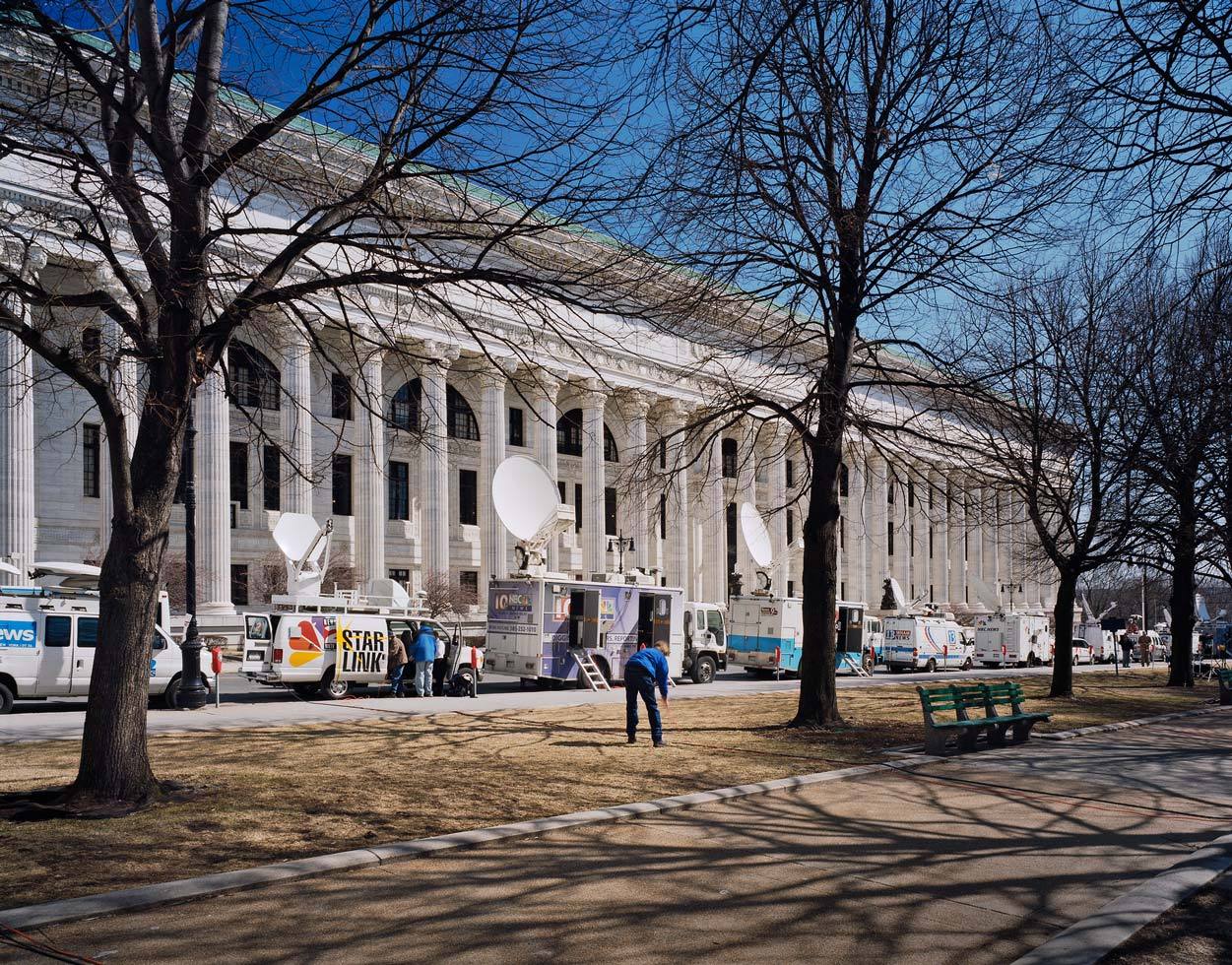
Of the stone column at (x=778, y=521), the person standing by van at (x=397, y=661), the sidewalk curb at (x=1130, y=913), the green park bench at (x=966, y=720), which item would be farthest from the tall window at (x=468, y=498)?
the sidewalk curb at (x=1130, y=913)

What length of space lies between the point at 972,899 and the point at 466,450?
2036 inches

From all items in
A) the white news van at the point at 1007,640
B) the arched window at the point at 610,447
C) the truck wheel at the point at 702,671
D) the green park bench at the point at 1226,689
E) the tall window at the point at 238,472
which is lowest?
the white news van at the point at 1007,640

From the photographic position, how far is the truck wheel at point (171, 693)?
71.6 ft

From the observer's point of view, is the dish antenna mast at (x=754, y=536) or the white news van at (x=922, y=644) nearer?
the dish antenna mast at (x=754, y=536)

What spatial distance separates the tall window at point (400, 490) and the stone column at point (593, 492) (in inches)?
370

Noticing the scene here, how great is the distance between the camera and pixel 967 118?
575 inches

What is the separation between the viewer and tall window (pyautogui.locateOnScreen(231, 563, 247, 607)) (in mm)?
48906

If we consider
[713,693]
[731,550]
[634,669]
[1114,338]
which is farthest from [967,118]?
[731,550]

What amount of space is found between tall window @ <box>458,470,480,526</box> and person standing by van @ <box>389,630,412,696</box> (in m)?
32.6

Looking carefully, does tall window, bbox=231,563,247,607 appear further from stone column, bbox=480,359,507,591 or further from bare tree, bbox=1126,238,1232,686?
bare tree, bbox=1126,238,1232,686

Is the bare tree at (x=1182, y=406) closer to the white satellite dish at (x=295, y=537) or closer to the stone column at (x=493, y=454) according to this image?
the white satellite dish at (x=295, y=537)

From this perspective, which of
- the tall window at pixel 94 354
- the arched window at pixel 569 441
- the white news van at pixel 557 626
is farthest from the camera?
the arched window at pixel 569 441

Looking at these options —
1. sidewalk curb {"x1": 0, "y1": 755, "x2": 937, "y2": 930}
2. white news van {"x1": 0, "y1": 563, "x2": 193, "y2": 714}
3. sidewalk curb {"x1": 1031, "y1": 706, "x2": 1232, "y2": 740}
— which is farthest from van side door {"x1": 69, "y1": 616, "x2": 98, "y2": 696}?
sidewalk curb {"x1": 1031, "y1": 706, "x2": 1232, "y2": 740}

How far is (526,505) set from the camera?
97.3ft
